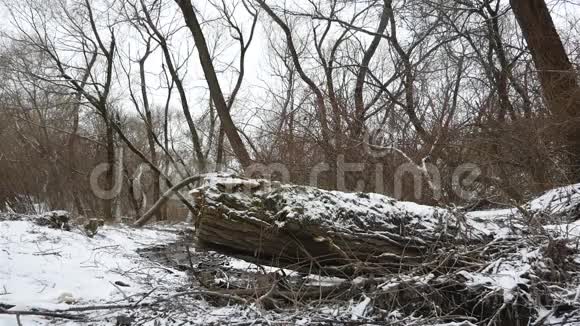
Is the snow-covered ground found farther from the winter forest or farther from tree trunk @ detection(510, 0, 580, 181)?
tree trunk @ detection(510, 0, 580, 181)

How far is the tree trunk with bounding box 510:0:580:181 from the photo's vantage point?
488 cm

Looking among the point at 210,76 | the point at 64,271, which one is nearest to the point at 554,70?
the point at 64,271

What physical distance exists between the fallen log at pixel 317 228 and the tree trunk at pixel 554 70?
2.83 meters

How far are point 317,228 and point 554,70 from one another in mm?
4102

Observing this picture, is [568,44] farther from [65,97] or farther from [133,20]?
[65,97]

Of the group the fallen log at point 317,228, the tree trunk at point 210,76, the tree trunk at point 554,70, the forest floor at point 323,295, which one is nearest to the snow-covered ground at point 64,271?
the forest floor at point 323,295

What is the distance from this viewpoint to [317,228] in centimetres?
281

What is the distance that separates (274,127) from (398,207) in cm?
401

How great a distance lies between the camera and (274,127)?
6.82 metres

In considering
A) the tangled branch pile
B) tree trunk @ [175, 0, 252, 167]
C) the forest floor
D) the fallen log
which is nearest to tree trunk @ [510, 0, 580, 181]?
the forest floor

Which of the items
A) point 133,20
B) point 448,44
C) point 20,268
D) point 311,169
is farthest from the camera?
point 133,20

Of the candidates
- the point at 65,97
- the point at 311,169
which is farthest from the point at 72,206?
the point at 311,169

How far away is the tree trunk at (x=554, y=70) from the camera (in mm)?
4883

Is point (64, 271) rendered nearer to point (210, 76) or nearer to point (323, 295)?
point (323, 295)
